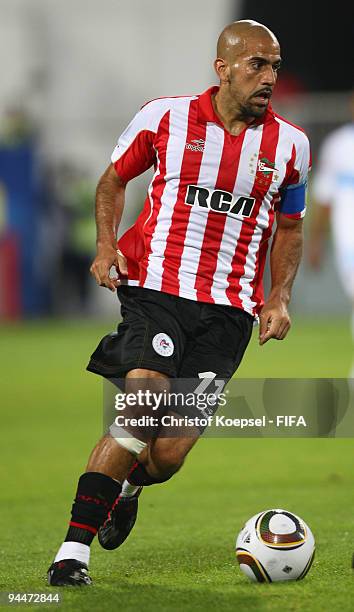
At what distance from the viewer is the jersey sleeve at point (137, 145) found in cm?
508

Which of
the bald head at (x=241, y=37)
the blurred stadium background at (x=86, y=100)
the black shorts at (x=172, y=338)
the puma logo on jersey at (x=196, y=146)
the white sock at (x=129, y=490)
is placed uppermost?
the bald head at (x=241, y=37)

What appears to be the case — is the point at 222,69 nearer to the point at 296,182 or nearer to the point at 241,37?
the point at 241,37

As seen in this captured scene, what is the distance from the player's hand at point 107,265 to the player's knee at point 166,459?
0.68 metres

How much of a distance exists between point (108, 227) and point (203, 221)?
0.39 metres

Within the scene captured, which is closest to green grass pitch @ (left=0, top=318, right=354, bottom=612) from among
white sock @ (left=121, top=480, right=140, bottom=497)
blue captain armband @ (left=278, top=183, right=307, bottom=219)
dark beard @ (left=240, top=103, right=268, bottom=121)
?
white sock @ (left=121, top=480, right=140, bottom=497)

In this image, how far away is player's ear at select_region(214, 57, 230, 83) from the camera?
497cm

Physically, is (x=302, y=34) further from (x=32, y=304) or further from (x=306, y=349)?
(x=306, y=349)

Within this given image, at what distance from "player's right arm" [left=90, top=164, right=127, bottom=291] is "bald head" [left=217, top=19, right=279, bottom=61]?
0.69m

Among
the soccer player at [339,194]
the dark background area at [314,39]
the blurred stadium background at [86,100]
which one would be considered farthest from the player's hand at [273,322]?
the dark background area at [314,39]

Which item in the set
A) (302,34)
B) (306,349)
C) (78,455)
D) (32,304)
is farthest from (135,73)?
(78,455)

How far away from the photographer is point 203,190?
5.03 metres

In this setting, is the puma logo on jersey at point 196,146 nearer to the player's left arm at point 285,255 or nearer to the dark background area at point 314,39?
the player's left arm at point 285,255

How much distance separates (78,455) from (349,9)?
678 inches

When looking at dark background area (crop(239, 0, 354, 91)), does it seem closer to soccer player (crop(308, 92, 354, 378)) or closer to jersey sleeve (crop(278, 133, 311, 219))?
soccer player (crop(308, 92, 354, 378))
